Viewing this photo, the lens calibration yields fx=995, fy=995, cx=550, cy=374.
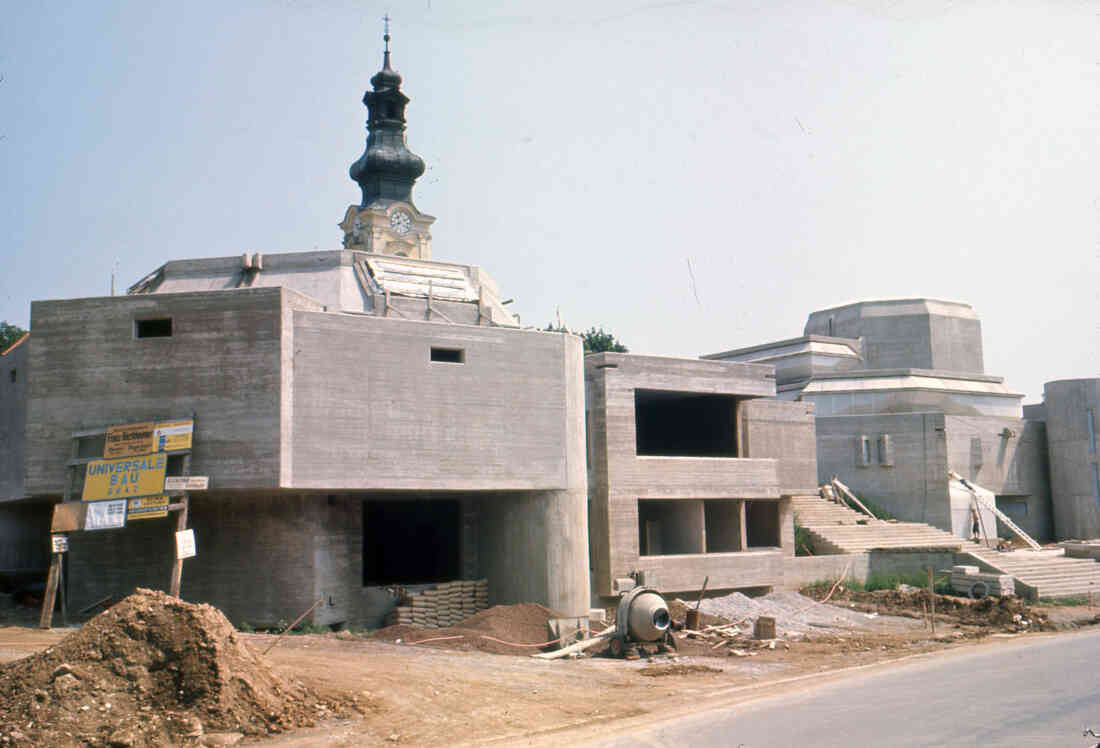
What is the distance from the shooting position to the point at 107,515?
65.7 ft

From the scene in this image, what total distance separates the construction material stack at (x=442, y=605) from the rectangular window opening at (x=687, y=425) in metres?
8.45

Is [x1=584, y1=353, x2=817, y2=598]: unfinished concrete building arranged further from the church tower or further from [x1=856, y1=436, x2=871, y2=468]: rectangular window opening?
the church tower

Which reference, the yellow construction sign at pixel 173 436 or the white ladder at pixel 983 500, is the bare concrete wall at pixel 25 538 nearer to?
the yellow construction sign at pixel 173 436

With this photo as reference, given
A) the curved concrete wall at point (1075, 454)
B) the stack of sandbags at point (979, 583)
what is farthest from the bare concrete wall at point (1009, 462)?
the stack of sandbags at point (979, 583)

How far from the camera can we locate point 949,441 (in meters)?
38.7

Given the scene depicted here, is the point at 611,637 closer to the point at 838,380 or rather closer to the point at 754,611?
the point at 754,611

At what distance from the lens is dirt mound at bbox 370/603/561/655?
20859mm

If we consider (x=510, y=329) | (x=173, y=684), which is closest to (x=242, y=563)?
(x=510, y=329)

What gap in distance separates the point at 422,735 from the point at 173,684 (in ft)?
10.4

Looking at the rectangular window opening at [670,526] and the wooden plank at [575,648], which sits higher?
the rectangular window opening at [670,526]

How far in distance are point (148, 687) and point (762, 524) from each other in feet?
75.8

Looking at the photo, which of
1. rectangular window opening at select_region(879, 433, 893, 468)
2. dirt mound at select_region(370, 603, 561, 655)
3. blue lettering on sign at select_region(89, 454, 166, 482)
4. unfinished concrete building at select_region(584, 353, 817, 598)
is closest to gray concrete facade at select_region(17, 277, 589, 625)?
blue lettering on sign at select_region(89, 454, 166, 482)

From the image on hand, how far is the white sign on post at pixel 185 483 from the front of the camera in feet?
64.8

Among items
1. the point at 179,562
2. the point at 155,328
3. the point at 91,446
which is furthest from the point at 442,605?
the point at 155,328
